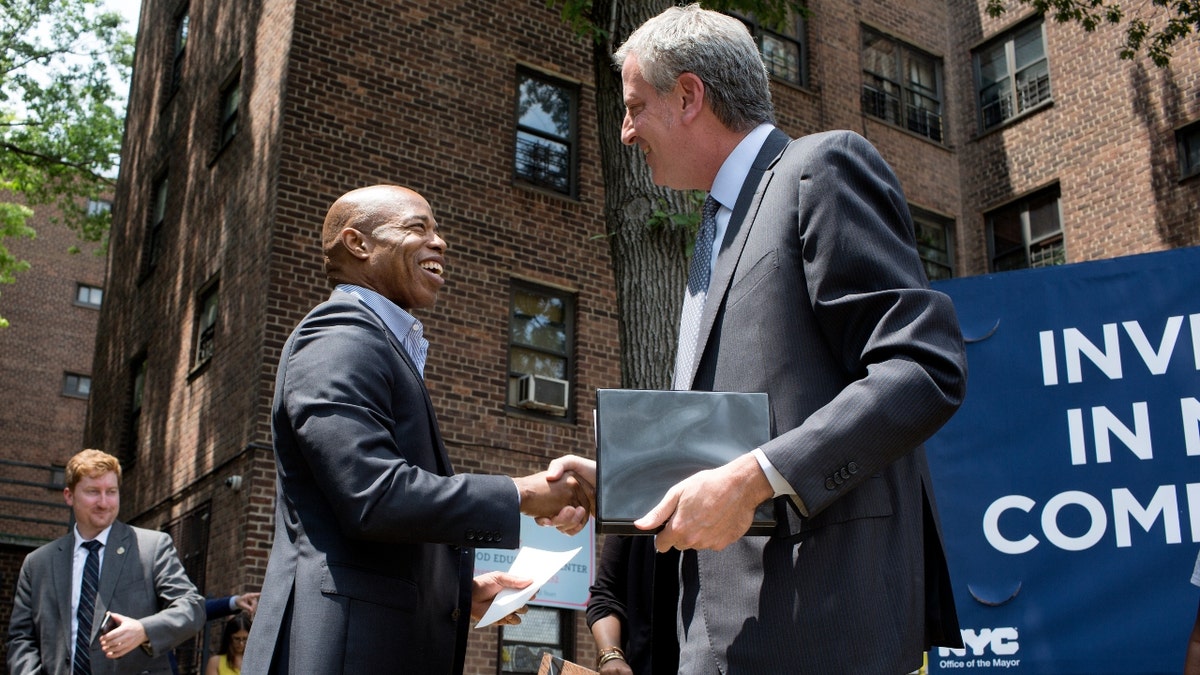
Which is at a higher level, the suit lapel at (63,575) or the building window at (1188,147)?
the building window at (1188,147)

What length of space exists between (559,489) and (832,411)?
0.98 meters

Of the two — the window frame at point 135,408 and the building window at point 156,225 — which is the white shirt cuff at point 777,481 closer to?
the window frame at point 135,408

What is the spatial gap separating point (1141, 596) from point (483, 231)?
35.4 feet

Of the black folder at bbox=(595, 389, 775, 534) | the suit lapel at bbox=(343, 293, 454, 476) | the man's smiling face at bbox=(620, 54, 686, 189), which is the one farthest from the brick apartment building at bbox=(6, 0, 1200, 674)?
the black folder at bbox=(595, 389, 775, 534)

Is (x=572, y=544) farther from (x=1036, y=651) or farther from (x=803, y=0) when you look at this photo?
(x=1036, y=651)

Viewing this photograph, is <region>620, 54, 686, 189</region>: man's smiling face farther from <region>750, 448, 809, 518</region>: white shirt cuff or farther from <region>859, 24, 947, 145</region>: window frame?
<region>859, 24, 947, 145</region>: window frame

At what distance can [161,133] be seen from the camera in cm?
1911

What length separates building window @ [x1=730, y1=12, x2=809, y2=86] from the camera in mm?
18531

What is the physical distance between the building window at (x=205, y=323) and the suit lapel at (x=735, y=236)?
523 inches

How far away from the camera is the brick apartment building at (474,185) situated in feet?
44.2

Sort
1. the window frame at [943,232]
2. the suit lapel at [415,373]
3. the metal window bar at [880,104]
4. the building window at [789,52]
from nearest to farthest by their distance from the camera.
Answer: the suit lapel at [415,373]
the building window at [789,52]
the metal window bar at [880,104]
the window frame at [943,232]

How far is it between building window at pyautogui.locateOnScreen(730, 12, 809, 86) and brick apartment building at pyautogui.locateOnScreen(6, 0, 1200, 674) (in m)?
0.04

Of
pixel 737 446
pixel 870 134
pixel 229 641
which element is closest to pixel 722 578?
pixel 737 446

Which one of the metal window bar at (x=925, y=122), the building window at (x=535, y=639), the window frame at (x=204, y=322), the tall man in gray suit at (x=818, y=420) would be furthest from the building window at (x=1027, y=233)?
the tall man in gray suit at (x=818, y=420)
